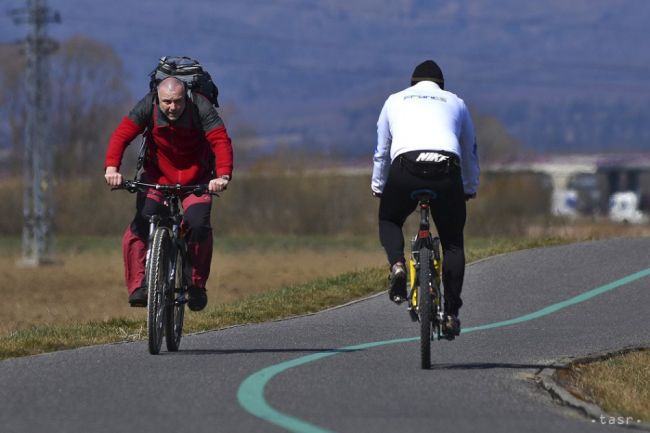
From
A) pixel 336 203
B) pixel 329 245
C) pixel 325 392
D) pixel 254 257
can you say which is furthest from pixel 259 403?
pixel 336 203

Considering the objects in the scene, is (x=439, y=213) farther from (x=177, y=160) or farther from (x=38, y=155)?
(x=38, y=155)

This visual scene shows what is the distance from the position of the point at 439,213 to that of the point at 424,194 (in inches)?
8.4

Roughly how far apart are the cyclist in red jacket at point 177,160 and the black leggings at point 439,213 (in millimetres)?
1233

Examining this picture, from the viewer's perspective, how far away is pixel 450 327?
10.6 m

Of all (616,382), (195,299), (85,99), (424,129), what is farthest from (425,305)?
(85,99)

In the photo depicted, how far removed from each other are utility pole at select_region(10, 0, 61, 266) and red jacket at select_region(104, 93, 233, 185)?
130 ft

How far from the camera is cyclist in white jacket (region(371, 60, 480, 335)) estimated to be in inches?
408

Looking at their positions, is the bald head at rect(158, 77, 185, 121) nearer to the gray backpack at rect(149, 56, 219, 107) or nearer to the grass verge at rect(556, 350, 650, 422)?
the gray backpack at rect(149, 56, 219, 107)

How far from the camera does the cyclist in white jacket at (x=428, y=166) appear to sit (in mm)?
10367

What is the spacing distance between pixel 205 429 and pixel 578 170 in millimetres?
163014

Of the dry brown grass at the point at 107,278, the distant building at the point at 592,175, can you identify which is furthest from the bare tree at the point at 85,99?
the dry brown grass at the point at 107,278

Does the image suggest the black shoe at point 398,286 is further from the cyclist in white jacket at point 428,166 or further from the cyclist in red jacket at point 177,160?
the cyclist in red jacket at point 177,160

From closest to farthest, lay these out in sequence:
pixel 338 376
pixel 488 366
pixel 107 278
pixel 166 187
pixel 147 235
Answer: pixel 338 376 → pixel 488 366 → pixel 166 187 → pixel 147 235 → pixel 107 278

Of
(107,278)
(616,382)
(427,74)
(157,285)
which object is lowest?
(107,278)
